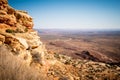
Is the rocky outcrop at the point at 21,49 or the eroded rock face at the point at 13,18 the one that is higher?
the eroded rock face at the point at 13,18

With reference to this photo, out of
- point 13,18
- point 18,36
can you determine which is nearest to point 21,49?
point 18,36

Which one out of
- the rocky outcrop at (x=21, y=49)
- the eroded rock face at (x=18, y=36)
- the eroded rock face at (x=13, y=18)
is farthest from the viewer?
the eroded rock face at (x=13, y=18)

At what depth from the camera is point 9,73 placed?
2.58m

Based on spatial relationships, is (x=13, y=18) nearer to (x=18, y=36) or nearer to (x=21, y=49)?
(x=18, y=36)

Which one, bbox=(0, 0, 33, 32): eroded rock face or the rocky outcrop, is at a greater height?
bbox=(0, 0, 33, 32): eroded rock face

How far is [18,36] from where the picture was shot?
10703 millimetres

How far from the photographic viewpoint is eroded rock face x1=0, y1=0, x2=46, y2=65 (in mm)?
8984

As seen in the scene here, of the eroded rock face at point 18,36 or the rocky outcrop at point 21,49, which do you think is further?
the eroded rock face at point 18,36

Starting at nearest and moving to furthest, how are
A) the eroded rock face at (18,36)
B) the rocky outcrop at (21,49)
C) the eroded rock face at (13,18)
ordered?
the rocky outcrop at (21,49), the eroded rock face at (18,36), the eroded rock face at (13,18)

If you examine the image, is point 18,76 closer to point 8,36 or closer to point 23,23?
point 8,36

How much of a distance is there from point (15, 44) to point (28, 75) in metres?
6.63

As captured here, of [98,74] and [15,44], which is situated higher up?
[15,44]

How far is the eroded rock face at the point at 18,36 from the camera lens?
898 cm

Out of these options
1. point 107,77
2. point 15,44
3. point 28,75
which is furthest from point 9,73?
Result: point 107,77
